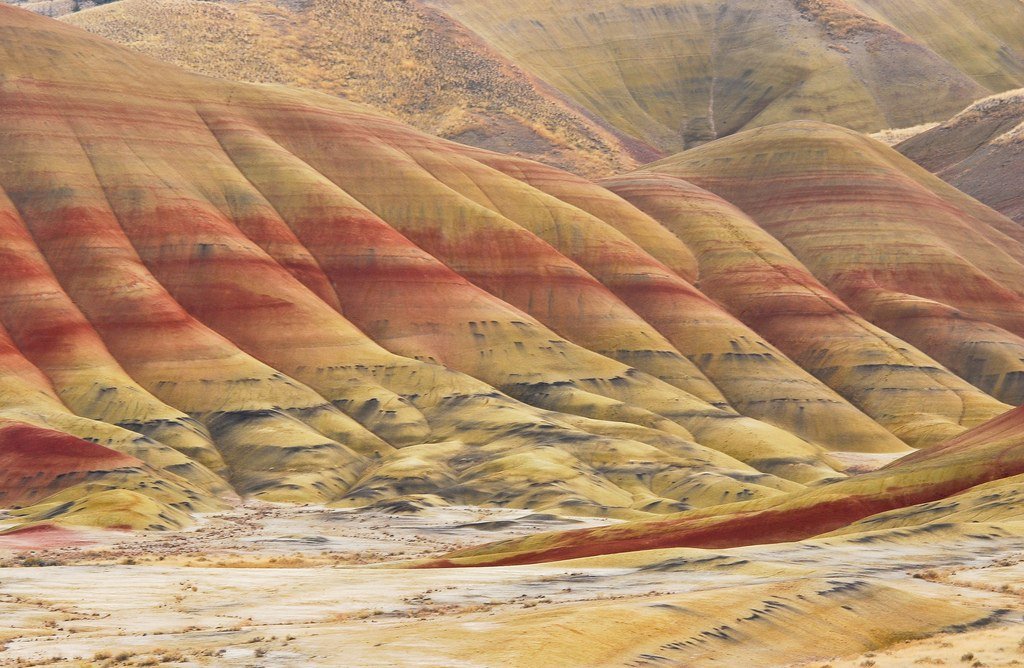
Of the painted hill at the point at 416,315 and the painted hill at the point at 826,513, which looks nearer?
the painted hill at the point at 826,513

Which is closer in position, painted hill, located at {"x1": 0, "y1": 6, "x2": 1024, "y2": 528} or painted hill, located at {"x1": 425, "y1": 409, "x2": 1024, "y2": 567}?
painted hill, located at {"x1": 425, "y1": 409, "x2": 1024, "y2": 567}

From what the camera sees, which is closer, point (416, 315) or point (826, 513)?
point (826, 513)

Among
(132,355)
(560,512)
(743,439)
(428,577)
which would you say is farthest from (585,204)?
(428,577)

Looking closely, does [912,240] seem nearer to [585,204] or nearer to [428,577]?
[585,204]

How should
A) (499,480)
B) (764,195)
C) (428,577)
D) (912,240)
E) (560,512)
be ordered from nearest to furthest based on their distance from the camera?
1. (428,577)
2. (560,512)
3. (499,480)
4. (912,240)
5. (764,195)

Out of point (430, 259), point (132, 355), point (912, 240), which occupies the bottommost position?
point (132, 355)

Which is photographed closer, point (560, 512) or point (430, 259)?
point (560, 512)

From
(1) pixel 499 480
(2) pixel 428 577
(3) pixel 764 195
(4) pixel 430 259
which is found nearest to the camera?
(2) pixel 428 577

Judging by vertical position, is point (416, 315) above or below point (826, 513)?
below
